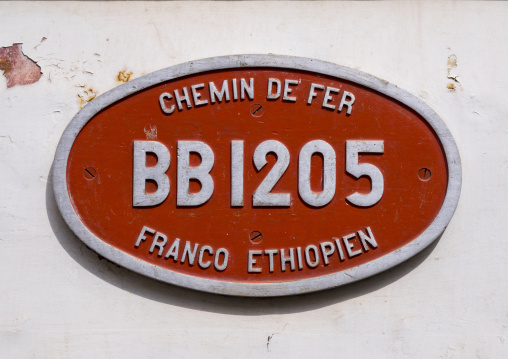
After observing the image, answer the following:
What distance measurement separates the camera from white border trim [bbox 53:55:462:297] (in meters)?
3.28

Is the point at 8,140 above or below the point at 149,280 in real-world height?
above

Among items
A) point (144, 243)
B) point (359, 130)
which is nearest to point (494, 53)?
point (359, 130)

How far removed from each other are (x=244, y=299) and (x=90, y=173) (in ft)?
3.21

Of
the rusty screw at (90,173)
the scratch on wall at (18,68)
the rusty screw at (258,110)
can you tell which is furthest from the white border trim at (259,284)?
the scratch on wall at (18,68)

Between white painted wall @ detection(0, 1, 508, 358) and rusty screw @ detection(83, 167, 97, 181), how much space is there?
9.0 inches

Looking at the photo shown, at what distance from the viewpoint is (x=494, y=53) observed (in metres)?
3.50

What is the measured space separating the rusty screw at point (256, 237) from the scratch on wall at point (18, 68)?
4.43ft

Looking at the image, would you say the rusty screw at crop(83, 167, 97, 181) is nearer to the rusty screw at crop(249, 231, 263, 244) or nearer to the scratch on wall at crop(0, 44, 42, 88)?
the scratch on wall at crop(0, 44, 42, 88)

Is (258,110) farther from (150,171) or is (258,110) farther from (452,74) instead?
(452,74)

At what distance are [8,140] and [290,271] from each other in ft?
5.12

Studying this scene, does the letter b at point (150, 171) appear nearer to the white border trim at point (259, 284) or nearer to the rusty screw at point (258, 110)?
the white border trim at point (259, 284)

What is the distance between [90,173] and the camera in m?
3.39

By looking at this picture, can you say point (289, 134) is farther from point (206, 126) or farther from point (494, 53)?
point (494, 53)

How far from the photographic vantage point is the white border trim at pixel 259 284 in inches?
129
